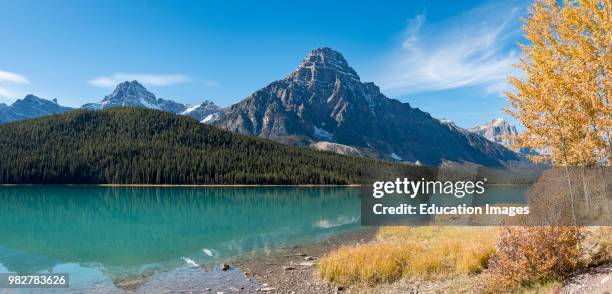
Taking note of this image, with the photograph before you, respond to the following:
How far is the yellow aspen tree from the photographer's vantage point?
1466 cm

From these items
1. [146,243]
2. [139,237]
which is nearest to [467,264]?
[146,243]

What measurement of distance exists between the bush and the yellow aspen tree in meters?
4.44

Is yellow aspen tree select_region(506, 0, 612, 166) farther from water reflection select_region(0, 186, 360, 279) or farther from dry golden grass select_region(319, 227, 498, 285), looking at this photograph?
water reflection select_region(0, 186, 360, 279)

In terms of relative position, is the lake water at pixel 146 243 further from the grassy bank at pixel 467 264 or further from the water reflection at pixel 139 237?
the grassy bank at pixel 467 264

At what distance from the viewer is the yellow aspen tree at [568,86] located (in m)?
14.7

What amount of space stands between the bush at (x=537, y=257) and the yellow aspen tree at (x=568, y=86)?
444 cm

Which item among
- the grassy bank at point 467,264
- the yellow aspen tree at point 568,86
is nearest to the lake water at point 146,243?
the grassy bank at point 467,264

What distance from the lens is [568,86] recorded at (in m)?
15.4

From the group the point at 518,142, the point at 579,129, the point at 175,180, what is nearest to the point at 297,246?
the point at 518,142

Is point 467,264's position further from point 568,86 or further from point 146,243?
point 146,243

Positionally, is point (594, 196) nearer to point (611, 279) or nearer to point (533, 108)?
point (533, 108)

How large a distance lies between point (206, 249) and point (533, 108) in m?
28.0

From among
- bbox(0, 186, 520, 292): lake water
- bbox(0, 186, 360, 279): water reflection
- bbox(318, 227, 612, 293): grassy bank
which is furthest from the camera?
bbox(0, 186, 360, 279): water reflection

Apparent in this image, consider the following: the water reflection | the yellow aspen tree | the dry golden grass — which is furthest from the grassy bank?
the water reflection
